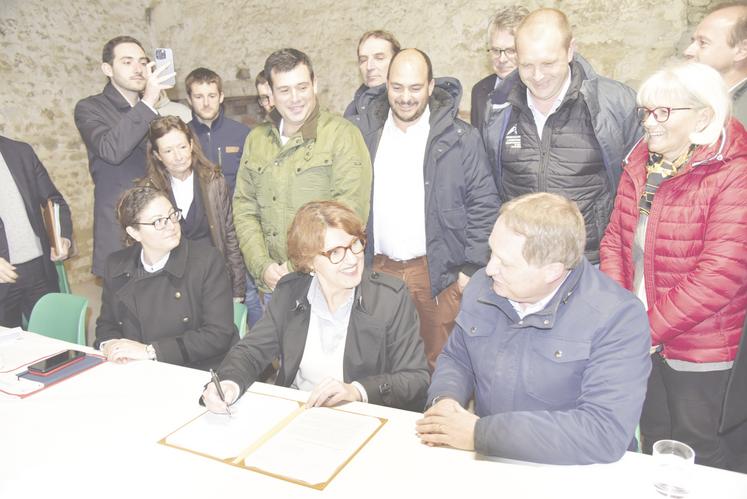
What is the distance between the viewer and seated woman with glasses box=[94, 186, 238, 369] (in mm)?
2467

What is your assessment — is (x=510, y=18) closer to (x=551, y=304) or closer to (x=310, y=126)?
(x=310, y=126)

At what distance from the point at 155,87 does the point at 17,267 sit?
1373mm

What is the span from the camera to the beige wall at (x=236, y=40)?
4.62 meters

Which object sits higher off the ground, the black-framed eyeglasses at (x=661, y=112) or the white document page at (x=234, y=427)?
the black-framed eyeglasses at (x=661, y=112)

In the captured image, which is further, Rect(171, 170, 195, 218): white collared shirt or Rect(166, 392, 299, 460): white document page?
Rect(171, 170, 195, 218): white collared shirt

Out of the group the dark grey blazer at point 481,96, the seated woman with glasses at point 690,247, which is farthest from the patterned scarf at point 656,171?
the dark grey blazer at point 481,96

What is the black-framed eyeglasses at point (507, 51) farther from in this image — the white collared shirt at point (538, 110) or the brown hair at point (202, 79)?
the brown hair at point (202, 79)

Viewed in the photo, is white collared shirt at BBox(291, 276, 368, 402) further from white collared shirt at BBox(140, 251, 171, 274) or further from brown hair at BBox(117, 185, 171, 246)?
brown hair at BBox(117, 185, 171, 246)

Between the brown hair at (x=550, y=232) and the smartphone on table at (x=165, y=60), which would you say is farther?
the smartphone on table at (x=165, y=60)

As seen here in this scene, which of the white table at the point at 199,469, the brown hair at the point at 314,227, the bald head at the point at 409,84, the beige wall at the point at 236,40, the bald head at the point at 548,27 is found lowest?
the white table at the point at 199,469

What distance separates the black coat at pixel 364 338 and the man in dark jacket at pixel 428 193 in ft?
2.14

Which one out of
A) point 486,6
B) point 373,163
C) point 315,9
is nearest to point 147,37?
point 315,9

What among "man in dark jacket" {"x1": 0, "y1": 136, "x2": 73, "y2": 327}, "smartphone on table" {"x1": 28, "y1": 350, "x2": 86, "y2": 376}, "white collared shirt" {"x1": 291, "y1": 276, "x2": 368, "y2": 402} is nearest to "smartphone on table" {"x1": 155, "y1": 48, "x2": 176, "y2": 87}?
"man in dark jacket" {"x1": 0, "y1": 136, "x2": 73, "y2": 327}

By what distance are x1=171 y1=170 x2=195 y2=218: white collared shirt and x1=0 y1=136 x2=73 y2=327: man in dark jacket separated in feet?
3.14
